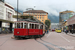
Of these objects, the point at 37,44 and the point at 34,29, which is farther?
the point at 34,29

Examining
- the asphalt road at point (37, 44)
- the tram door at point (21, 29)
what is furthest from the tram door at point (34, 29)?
the asphalt road at point (37, 44)

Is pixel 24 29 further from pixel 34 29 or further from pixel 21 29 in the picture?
pixel 34 29

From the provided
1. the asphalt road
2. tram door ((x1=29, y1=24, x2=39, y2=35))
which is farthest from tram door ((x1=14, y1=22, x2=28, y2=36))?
the asphalt road

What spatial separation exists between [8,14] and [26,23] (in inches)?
1689

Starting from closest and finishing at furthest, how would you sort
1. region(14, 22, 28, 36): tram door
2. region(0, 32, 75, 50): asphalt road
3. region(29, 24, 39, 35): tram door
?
region(0, 32, 75, 50): asphalt road, region(14, 22, 28, 36): tram door, region(29, 24, 39, 35): tram door

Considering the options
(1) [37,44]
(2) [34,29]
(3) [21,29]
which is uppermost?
(3) [21,29]

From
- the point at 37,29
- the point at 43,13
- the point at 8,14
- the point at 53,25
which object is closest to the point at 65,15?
the point at 53,25

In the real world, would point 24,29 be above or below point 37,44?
above

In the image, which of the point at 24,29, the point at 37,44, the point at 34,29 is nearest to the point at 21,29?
the point at 24,29

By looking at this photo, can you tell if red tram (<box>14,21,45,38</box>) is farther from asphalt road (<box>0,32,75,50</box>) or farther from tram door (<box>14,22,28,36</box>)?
asphalt road (<box>0,32,75,50</box>)

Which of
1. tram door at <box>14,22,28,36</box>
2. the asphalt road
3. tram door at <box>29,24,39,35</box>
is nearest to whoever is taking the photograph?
the asphalt road

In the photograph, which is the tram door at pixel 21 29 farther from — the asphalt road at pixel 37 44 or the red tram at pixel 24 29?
the asphalt road at pixel 37 44

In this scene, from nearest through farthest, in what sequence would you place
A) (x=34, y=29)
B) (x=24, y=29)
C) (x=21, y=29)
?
(x=21, y=29), (x=24, y=29), (x=34, y=29)

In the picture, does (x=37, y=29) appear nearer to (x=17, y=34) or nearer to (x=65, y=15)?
(x=17, y=34)
